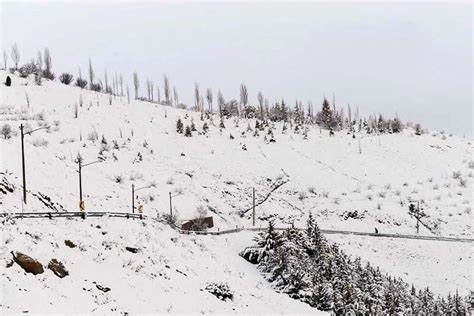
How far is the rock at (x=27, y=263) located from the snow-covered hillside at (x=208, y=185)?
22.3 inches

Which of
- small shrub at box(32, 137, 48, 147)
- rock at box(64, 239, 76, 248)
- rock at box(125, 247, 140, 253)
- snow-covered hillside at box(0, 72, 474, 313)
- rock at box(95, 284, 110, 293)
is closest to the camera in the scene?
rock at box(95, 284, 110, 293)

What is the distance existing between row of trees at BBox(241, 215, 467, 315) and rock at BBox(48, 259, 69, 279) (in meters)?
22.3

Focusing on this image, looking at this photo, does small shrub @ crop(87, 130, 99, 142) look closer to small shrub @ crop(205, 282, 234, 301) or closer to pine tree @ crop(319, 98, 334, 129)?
small shrub @ crop(205, 282, 234, 301)

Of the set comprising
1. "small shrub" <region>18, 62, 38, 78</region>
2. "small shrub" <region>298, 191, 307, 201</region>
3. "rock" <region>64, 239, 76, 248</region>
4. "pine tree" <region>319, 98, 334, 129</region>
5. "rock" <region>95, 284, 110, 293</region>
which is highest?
"small shrub" <region>18, 62, 38, 78</region>

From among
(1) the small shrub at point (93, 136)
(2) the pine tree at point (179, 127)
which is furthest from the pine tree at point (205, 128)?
(1) the small shrub at point (93, 136)

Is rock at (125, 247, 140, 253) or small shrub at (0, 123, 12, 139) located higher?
small shrub at (0, 123, 12, 139)

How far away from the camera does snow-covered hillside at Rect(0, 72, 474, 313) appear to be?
33125mm

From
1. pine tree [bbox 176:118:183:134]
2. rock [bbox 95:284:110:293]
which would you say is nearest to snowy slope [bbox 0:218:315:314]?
rock [bbox 95:284:110:293]

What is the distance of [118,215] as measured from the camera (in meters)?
41.9

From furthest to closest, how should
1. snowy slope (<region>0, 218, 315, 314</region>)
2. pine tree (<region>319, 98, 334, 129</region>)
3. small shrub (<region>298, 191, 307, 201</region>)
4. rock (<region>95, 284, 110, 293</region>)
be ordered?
pine tree (<region>319, 98, 334, 129</region>)
small shrub (<region>298, 191, 307, 201</region>)
rock (<region>95, 284, 110, 293</region>)
snowy slope (<region>0, 218, 315, 314</region>)

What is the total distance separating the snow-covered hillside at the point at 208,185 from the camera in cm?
3312

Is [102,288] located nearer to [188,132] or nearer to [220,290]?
[220,290]

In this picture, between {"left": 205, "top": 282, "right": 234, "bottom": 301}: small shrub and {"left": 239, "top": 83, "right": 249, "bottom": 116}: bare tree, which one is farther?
{"left": 239, "top": 83, "right": 249, "bottom": 116}: bare tree

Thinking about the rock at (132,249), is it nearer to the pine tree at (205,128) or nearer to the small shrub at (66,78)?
the pine tree at (205,128)
